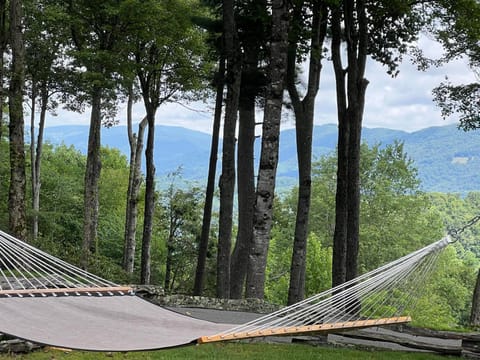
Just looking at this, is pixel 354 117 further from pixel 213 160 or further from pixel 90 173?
pixel 90 173

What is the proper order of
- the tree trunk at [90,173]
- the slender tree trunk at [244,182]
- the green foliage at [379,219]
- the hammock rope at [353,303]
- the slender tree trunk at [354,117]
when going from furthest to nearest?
the green foliage at [379,219]
the tree trunk at [90,173]
the slender tree trunk at [244,182]
the slender tree trunk at [354,117]
the hammock rope at [353,303]

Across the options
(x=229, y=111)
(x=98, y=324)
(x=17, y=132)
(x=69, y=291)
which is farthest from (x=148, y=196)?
(x=98, y=324)

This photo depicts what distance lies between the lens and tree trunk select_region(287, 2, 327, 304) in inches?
354

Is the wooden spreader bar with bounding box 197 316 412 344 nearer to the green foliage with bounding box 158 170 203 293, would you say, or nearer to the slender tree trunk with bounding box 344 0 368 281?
the slender tree trunk with bounding box 344 0 368 281

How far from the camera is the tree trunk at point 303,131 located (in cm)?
899

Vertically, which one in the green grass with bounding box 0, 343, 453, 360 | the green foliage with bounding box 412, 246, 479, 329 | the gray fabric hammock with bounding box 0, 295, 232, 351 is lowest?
the green foliage with bounding box 412, 246, 479, 329

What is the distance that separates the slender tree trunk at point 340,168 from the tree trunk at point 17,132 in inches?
157

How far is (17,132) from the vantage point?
8.16 m

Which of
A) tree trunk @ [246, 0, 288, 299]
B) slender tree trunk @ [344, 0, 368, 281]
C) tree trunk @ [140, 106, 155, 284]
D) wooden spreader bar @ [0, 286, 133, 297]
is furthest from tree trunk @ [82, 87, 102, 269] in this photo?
wooden spreader bar @ [0, 286, 133, 297]

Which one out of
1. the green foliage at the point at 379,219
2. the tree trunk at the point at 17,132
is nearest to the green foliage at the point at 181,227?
the green foliage at the point at 379,219

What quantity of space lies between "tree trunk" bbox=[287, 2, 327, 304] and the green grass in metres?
3.54

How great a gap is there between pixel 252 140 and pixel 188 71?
2.63 m

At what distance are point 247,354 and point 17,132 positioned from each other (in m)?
4.60

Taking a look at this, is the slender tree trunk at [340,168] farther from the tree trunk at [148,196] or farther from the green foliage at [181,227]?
the green foliage at [181,227]
